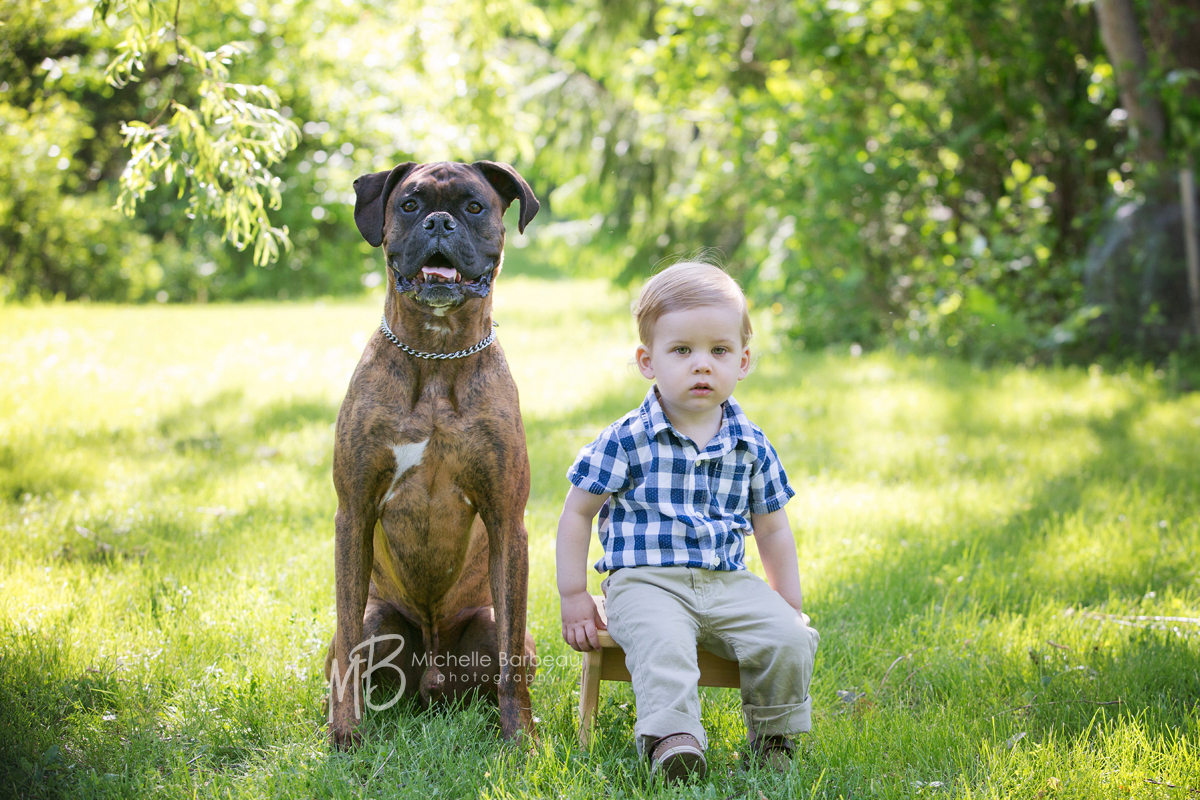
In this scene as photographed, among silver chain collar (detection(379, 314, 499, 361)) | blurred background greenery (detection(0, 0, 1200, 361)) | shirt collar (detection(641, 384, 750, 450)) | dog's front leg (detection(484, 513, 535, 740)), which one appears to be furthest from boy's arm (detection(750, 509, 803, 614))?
blurred background greenery (detection(0, 0, 1200, 361))

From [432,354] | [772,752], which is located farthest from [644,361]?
[772,752]

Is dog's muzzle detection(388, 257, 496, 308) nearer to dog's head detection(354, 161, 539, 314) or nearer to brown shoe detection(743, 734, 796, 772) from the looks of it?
dog's head detection(354, 161, 539, 314)

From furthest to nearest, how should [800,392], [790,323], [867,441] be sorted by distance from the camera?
[790,323] < [800,392] < [867,441]

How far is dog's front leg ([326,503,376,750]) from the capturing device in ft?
9.02

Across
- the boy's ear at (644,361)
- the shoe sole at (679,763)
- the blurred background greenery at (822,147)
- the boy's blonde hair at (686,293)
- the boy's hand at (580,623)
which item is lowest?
the shoe sole at (679,763)

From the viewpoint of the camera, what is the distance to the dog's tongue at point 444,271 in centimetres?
270

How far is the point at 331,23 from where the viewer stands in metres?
13.0

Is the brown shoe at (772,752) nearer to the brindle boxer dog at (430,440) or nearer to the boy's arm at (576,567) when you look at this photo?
the boy's arm at (576,567)

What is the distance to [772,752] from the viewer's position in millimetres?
2676

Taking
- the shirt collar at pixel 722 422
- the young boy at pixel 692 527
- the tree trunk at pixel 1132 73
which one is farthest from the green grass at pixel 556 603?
the tree trunk at pixel 1132 73

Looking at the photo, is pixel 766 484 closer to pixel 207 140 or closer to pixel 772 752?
pixel 772 752

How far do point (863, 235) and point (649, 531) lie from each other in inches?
332

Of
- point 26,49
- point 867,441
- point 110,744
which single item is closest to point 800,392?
point 867,441

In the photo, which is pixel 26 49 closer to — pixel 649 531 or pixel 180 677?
pixel 180 677
